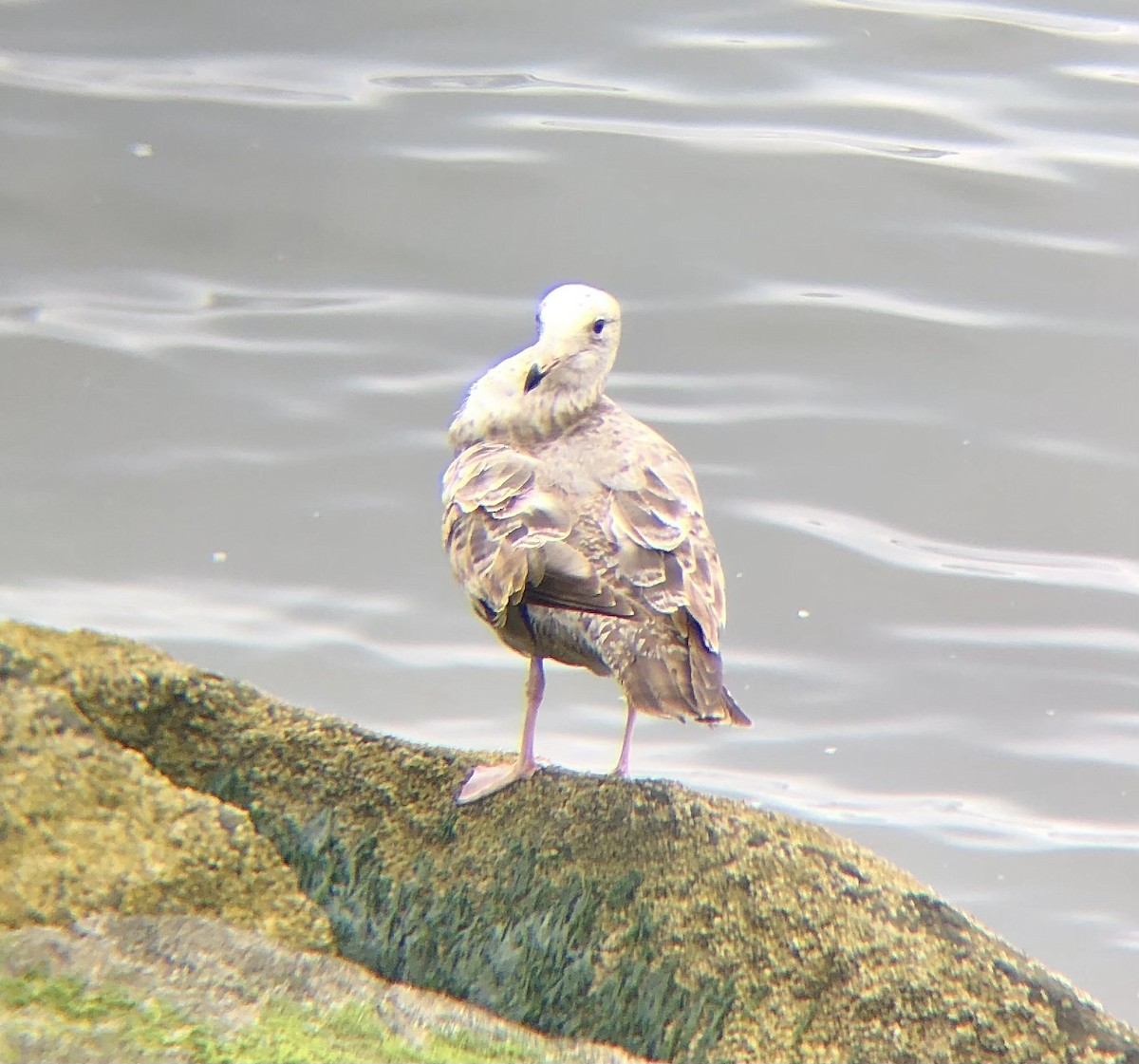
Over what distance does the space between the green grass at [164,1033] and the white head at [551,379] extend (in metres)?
2.00

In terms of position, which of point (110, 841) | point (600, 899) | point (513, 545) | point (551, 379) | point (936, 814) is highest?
point (551, 379)

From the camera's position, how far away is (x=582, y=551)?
330 cm

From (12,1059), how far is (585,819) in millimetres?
1267

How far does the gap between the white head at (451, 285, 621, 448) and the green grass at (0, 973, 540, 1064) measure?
200 cm

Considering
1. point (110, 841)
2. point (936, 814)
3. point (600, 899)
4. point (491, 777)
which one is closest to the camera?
point (110, 841)

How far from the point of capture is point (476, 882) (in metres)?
2.79

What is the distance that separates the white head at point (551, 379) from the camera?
4027mm

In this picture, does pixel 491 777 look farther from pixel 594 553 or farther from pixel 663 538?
A: pixel 663 538

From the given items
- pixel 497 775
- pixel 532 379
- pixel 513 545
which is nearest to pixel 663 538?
pixel 513 545

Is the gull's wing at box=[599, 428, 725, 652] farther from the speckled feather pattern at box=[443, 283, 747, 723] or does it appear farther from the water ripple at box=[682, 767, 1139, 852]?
the water ripple at box=[682, 767, 1139, 852]

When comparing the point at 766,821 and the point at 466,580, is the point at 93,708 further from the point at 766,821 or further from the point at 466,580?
the point at 766,821

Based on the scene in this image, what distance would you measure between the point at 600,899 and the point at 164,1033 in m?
0.93

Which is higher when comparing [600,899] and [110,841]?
[110,841]

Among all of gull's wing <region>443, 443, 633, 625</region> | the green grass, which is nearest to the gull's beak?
gull's wing <region>443, 443, 633, 625</region>
